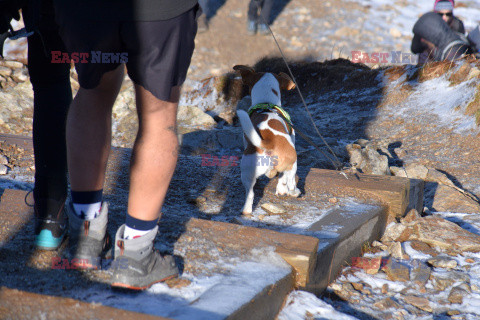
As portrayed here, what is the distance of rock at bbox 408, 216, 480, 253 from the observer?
2.79 metres

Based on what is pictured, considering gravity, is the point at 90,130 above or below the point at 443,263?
above

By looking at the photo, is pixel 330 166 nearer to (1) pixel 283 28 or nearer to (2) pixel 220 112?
(2) pixel 220 112

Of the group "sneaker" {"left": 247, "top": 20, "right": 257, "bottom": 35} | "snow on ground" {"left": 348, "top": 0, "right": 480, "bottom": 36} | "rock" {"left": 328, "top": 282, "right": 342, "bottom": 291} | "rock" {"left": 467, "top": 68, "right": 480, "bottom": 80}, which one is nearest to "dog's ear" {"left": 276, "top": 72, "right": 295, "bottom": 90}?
"rock" {"left": 328, "top": 282, "right": 342, "bottom": 291}

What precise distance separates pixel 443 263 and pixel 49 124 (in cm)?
210

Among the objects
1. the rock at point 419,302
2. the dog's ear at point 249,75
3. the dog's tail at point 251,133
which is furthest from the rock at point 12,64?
the rock at point 419,302

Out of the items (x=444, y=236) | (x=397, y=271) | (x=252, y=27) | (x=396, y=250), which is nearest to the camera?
(x=397, y=271)

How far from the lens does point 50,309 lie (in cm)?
135

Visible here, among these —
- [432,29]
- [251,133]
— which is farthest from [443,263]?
[432,29]

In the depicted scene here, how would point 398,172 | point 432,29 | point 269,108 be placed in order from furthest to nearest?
point 432,29
point 398,172
point 269,108

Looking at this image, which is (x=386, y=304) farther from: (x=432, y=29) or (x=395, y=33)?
(x=395, y=33)

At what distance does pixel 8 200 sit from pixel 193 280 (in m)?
1.02

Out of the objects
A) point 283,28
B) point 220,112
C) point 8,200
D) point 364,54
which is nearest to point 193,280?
point 8,200

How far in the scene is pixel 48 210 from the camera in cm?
181

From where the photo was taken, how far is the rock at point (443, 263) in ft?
8.52
